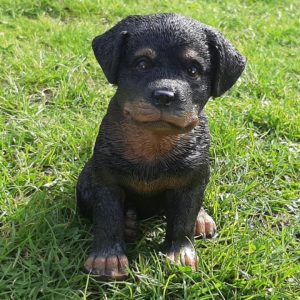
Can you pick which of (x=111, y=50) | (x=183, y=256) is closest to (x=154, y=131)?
(x=111, y=50)

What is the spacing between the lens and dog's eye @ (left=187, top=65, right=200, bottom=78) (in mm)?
2621

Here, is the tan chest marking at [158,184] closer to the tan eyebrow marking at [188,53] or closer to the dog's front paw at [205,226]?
the dog's front paw at [205,226]

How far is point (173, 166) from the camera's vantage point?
9.23 ft

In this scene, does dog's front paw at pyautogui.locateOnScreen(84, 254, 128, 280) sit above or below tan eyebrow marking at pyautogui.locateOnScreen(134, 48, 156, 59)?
below

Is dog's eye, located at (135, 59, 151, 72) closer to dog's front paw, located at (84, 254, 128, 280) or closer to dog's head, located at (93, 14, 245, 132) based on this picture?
dog's head, located at (93, 14, 245, 132)

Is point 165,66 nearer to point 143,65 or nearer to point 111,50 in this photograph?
point 143,65

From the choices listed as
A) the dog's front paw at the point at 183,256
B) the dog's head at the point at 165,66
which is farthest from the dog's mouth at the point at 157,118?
the dog's front paw at the point at 183,256

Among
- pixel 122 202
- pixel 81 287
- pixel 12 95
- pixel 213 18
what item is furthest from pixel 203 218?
pixel 213 18

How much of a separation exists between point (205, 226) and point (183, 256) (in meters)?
0.38

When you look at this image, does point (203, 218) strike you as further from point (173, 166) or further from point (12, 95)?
point (12, 95)

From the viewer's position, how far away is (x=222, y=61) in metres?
2.73

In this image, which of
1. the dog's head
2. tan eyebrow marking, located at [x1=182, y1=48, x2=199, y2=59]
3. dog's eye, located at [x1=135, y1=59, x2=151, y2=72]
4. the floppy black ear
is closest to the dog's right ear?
the dog's head

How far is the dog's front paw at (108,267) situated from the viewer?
9.47 feet

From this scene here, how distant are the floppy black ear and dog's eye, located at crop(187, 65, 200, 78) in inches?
6.0
